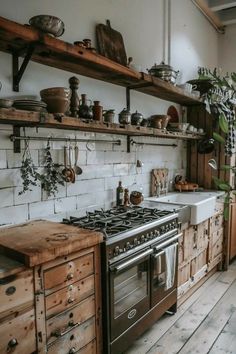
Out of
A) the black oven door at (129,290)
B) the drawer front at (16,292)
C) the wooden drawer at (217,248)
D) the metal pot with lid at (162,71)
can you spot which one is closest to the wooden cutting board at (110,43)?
the metal pot with lid at (162,71)

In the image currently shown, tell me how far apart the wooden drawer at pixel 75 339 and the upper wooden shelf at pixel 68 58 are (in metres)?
1.68

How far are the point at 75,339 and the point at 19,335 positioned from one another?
0.42m

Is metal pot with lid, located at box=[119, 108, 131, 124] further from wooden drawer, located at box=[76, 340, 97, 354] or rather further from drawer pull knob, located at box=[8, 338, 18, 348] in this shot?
drawer pull knob, located at box=[8, 338, 18, 348]

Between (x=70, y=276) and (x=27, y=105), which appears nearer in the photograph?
(x=70, y=276)

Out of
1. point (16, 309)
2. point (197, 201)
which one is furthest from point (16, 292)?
point (197, 201)

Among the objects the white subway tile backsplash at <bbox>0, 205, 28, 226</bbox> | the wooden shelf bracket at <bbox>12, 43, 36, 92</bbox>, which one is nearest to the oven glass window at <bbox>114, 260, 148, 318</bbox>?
the white subway tile backsplash at <bbox>0, 205, 28, 226</bbox>

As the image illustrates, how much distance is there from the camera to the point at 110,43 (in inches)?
105

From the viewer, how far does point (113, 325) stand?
1.89m

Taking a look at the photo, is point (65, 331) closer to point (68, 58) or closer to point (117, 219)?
point (117, 219)

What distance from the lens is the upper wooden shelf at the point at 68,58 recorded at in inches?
65.6

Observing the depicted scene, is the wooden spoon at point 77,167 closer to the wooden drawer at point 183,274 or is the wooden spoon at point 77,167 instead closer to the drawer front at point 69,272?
the drawer front at point 69,272

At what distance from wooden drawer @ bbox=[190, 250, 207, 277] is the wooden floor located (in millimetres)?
249

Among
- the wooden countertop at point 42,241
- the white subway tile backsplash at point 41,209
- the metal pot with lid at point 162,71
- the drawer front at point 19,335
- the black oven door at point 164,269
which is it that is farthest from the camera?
the metal pot with lid at point 162,71

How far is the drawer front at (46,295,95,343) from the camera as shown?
152cm
